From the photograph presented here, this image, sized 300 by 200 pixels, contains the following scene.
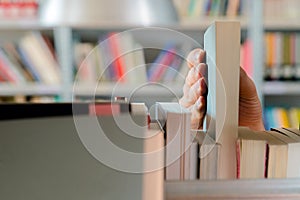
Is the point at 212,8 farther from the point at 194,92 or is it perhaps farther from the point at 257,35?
the point at 194,92

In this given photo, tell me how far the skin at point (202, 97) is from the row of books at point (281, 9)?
1.58 meters

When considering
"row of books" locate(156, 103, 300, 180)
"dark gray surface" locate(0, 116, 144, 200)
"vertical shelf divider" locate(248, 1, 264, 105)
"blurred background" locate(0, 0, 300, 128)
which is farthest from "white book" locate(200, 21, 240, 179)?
"vertical shelf divider" locate(248, 1, 264, 105)

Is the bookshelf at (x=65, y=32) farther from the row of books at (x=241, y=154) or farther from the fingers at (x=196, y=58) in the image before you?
the row of books at (x=241, y=154)

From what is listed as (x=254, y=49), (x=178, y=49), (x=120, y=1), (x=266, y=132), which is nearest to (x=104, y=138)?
(x=266, y=132)

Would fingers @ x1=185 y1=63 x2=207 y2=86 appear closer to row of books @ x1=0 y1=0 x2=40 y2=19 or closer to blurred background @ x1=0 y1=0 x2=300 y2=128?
blurred background @ x1=0 y1=0 x2=300 y2=128

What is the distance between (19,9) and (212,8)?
3.39 ft

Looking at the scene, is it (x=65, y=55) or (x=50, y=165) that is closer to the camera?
(x=50, y=165)

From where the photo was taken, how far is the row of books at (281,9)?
205 centimetres

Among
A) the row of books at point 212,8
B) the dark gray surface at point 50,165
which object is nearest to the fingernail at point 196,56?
the dark gray surface at point 50,165

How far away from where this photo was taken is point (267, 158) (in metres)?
0.53

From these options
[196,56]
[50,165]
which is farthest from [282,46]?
[50,165]

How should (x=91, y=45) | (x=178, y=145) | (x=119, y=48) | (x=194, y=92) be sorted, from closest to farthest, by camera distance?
(x=178, y=145)
(x=194, y=92)
(x=119, y=48)
(x=91, y=45)

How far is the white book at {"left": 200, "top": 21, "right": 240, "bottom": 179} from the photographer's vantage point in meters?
0.53

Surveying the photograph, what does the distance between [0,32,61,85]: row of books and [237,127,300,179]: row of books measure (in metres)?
1.70
